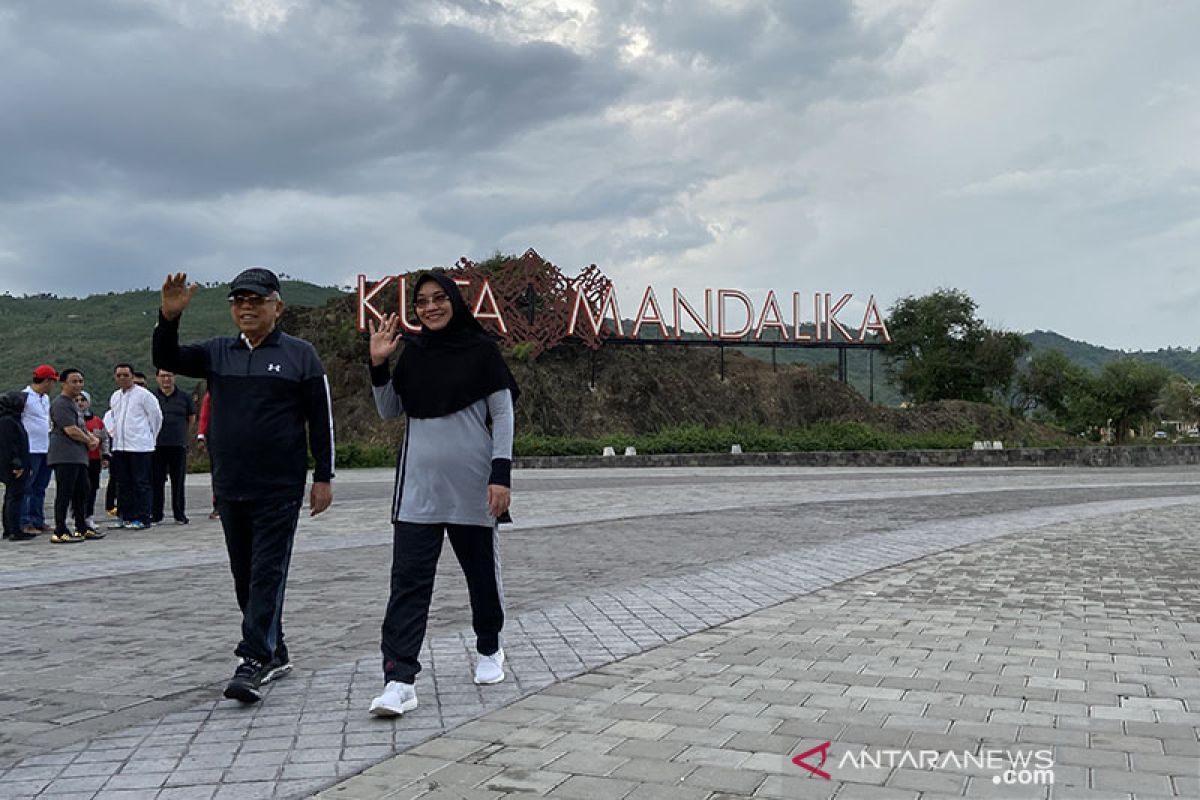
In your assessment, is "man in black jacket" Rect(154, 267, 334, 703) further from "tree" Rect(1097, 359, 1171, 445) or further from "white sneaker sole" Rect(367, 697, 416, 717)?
"tree" Rect(1097, 359, 1171, 445)

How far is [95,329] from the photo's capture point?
88750 millimetres

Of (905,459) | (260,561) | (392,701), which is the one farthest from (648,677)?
(905,459)

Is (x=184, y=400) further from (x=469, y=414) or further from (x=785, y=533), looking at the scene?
(x=469, y=414)

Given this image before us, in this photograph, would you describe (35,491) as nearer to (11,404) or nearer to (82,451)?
(11,404)

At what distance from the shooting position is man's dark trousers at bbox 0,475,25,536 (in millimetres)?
12039

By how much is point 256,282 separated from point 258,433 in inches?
28.2

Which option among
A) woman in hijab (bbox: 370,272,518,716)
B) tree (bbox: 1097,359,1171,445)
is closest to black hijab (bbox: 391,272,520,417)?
woman in hijab (bbox: 370,272,518,716)

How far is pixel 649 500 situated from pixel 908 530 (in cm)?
573

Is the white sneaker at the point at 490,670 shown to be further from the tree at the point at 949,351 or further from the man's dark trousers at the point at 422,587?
the tree at the point at 949,351

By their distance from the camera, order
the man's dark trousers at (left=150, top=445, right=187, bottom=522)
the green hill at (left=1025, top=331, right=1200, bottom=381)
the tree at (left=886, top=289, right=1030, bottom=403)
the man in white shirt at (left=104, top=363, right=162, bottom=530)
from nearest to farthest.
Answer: the man in white shirt at (left=104, top=363, right=162, bottom=530), the man's dark trousers at (left=150, top=445, right=187, bottom=522), the tree at (left=886, top=289, right=1030, bottom=403), the green hill at (left=1025, top=331, right=1200, bottom=381)

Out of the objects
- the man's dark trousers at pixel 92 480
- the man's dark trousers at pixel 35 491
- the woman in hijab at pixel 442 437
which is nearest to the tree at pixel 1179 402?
the man's dark trousers at pixel 92 480

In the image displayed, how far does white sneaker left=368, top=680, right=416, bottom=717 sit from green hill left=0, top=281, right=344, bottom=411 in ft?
219

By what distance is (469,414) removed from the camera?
482 centimetres

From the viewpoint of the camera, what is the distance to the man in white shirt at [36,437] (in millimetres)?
12562
